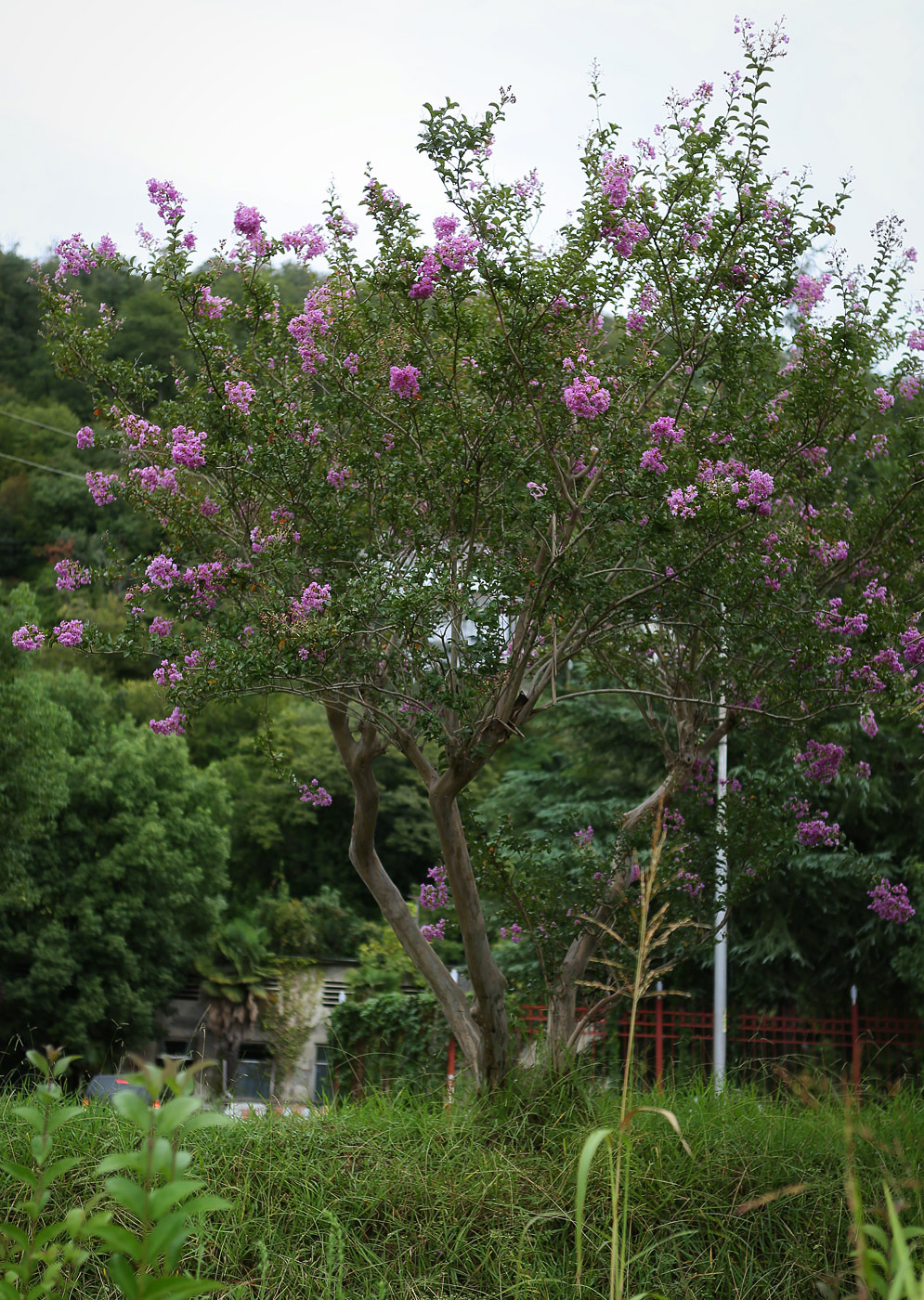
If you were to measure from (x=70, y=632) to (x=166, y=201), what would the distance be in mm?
2130

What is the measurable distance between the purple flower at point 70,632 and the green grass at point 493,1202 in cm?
212

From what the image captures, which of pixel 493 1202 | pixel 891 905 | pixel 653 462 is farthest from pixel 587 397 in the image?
pixel 891 905

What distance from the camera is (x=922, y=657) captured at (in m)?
5.88

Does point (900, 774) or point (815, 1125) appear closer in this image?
A: point (815, 1125)

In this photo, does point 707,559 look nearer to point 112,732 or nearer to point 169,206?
point 169,206

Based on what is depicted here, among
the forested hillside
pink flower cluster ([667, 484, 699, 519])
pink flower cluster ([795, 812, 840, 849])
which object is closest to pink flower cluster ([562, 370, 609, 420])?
pink flower cluster ([667, 484, 699, 519])

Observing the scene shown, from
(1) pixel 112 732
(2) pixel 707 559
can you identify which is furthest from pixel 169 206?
(1) pixel 112 732

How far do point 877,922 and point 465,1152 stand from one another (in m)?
7.99

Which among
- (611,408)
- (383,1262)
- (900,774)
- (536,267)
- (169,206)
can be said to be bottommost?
(383,1262)

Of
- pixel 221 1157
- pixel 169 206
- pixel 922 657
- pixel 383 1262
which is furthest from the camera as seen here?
pixel 922 657

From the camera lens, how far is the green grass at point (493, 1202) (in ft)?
11.6

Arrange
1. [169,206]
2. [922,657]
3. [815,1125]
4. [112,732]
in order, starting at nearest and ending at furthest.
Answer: [815,1125] → [169,206] → [922,657] → [112,732]

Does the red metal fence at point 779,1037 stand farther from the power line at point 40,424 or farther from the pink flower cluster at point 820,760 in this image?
the power line at point 40,424

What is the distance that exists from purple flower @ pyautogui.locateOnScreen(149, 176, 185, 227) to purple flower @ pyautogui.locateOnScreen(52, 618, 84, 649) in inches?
77.9
